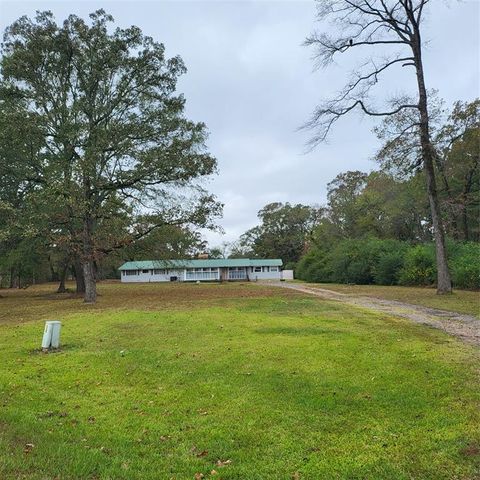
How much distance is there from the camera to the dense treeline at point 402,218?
21.3 meters

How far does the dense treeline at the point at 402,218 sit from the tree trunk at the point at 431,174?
24.1 inches

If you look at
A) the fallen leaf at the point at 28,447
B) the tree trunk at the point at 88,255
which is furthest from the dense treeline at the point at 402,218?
the fallen leaf at the point at 28,447

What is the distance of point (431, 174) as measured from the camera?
19.1 meters

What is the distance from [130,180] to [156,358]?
1509cm

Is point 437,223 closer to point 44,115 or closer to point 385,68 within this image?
point 385,68

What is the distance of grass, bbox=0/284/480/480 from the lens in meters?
3.66

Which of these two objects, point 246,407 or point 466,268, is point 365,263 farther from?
point 246,407

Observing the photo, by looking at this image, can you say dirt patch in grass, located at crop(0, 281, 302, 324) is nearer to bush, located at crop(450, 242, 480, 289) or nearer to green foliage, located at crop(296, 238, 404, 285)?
bush, located at crop(450, 242, 480, 289)

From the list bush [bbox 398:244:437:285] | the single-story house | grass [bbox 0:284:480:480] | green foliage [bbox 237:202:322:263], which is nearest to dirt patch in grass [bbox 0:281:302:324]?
grass [bbox 0:284:480:480]

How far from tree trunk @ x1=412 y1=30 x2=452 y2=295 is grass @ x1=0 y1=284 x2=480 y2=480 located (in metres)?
10.6

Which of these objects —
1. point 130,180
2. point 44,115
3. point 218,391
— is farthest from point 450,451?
point 44,115

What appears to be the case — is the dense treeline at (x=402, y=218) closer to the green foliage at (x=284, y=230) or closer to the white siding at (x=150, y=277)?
the green foliage at (x=284, y=230)

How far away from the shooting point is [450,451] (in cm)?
378

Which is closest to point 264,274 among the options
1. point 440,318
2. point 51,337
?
point 440,318
